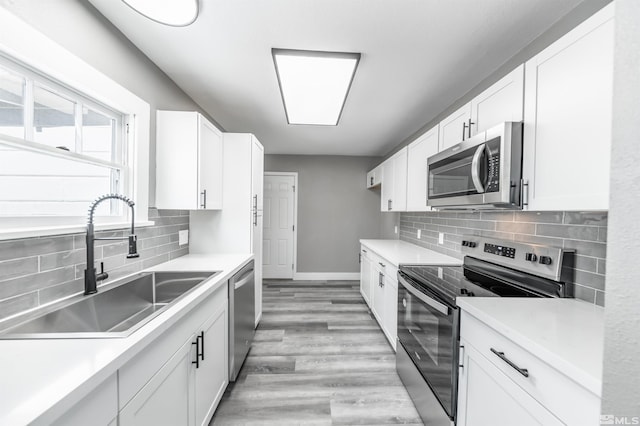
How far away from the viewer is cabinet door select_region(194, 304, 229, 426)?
1.38 meters

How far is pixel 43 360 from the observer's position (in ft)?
2.43

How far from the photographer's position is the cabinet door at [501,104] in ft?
4.21

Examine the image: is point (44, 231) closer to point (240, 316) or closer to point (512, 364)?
point (240, 316)

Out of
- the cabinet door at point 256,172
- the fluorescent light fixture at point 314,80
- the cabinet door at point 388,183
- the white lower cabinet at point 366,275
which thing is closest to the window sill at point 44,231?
the cabinet door at point 256,172

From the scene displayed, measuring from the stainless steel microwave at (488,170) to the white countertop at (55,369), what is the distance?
63.7 inches

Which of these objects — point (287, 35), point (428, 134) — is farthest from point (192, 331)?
point (428, 134)

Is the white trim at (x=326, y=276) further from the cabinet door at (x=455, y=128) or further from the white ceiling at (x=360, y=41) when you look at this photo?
the cabinet door at (x=455, y=128)

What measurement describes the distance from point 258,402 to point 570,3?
9.59 feet

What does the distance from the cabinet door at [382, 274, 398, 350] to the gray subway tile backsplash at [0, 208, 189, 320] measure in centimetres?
199

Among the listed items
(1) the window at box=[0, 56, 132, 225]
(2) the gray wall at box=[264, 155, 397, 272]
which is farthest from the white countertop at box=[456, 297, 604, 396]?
(2) the gray wall at box=[264, 155, 397, 272]

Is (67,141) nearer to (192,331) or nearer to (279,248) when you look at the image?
(192,331)

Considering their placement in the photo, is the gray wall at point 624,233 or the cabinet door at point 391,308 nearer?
the gray wall at point 624,233

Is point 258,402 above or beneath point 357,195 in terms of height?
beneath

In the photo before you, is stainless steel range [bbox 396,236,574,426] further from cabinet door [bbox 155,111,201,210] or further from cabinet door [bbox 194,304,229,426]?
cabinet door [bbox 155,111,201,210]
